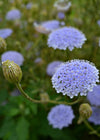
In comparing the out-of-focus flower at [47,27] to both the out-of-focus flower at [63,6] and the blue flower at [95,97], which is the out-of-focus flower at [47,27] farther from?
the blue flower at [95,97]

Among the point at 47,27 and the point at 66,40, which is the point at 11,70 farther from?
the point at 47,27

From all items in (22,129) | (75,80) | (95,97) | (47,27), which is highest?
(75,80)

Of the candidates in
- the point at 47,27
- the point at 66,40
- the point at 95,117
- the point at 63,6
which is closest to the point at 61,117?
the point at 95,117

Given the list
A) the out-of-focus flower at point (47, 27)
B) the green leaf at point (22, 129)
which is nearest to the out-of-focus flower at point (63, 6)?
the out-of-focus flower at point (47, 27)

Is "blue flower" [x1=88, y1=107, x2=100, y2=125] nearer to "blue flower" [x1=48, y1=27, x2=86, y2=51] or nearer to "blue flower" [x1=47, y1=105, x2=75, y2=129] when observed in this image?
"blue flower" [x1=47, y1=105, x2=75, y2=129]

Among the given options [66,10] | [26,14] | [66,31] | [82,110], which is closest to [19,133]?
[82,110]

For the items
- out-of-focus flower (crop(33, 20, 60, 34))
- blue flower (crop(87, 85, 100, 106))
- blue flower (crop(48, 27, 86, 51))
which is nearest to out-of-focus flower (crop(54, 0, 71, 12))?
out-of-focus flower (crop(33, 20, 60, 34))

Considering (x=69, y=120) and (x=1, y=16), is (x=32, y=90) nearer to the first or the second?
(x=69, y=120)
